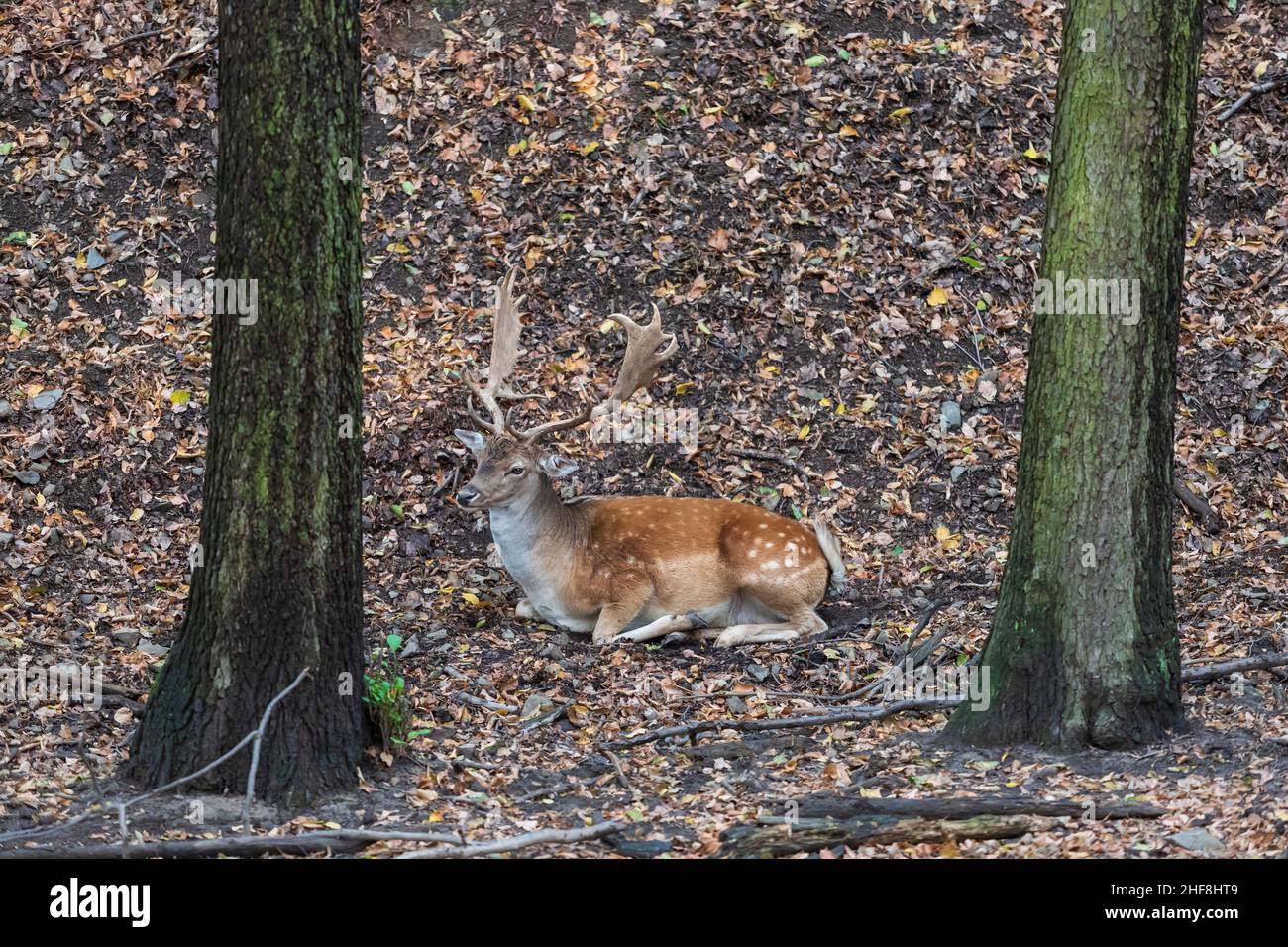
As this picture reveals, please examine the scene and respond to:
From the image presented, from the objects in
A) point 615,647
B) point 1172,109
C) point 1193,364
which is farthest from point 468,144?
point 1172,109

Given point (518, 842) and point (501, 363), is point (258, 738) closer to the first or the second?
point (518, 842)

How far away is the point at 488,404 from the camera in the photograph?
9992mm

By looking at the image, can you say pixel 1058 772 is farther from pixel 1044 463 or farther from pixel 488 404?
pixel 488 404

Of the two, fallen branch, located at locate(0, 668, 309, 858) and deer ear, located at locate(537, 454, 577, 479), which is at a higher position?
deer ear, located at locate(537, 454, 577, 479)

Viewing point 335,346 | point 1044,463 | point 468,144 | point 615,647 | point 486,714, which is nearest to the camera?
point 335,346

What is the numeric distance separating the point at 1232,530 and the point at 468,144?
7.08m

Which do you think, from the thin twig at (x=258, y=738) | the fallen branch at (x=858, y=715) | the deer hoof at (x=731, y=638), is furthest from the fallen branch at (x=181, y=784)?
the deer hoof at (x=731, y=638)

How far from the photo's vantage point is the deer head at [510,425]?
9.86 meters

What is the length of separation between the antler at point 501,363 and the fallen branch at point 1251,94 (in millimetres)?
7474

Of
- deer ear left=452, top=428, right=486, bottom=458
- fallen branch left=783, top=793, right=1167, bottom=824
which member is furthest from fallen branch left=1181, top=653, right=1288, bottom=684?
deer ear left=452, top=428, right=486, bottom=458

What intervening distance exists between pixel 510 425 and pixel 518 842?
4.69 m

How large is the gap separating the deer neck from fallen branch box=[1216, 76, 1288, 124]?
779 cm

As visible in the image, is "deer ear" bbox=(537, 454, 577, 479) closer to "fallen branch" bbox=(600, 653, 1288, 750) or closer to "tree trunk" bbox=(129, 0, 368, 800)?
"fallen branch" bbox=(600, 653, 1288, 750)

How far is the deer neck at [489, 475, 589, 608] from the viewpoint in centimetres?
986
